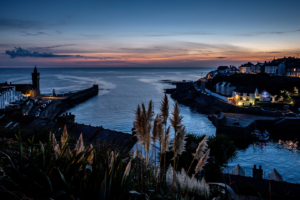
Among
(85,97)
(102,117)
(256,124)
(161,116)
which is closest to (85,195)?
(161,116)

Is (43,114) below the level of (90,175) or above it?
below

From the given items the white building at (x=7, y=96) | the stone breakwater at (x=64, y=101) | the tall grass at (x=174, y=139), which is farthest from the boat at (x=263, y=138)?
the white building at (x=7, y=96)

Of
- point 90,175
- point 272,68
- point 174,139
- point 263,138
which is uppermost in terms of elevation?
point 272,68

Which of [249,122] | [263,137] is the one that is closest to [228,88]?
[249,122]

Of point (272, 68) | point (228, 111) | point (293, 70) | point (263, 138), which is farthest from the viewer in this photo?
point (272, 68)

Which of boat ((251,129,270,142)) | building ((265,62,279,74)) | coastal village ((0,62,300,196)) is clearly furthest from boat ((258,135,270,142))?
building ((265,62,279,74))

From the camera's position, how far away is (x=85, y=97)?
72.5 meters

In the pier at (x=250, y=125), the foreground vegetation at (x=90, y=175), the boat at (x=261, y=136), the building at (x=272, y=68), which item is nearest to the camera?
the foreground vegetation at (x=90, y=175)

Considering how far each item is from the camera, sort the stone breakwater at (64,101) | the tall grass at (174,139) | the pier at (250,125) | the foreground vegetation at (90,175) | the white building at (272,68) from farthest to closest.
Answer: the white building at (272,68) → the stone breakwater at (64,101) → the pier at (250,125) → the tall grass at (174,139) → the foreground vegetation at (90,175)

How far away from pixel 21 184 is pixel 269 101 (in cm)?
5650

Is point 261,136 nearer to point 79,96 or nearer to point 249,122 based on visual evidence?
point 249,122

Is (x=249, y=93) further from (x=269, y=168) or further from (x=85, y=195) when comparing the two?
(x=85, y=195)

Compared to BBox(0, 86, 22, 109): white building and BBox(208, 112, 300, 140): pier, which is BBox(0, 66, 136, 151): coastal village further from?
BBox(208, 112, 300, 140): pier

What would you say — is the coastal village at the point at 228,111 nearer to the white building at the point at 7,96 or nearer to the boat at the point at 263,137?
the white building at the point at 7,96
